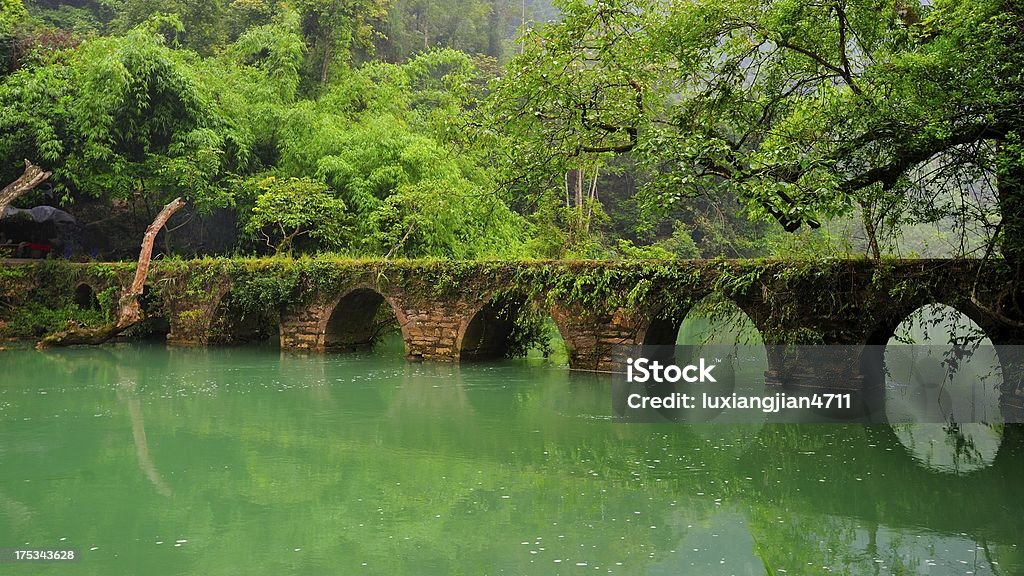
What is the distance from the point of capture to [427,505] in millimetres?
6301

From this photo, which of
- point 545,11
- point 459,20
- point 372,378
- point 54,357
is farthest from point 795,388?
point 545,11

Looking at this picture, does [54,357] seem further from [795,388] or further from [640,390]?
[795,388]

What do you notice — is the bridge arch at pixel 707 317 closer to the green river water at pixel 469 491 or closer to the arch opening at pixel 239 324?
the green river water at pixel 469 491

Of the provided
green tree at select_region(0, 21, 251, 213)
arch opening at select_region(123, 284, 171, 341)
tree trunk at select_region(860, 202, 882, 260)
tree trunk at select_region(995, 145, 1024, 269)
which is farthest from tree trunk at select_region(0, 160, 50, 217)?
tree trunk at select_region(995, 145, 1024, 269)

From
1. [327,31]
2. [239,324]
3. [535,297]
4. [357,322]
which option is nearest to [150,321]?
[239,324]

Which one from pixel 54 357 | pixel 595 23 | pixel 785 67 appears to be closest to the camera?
pixel 785 67

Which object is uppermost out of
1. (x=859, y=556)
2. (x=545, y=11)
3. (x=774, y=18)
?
(x=545, y=11)

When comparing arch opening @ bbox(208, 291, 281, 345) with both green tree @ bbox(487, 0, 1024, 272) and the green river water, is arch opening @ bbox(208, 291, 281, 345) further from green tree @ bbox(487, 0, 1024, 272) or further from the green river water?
green tree @ bbox(487, 0, 1024, 272)

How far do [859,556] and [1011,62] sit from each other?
4.13 metres

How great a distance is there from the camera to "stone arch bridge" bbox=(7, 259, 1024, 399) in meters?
10.5

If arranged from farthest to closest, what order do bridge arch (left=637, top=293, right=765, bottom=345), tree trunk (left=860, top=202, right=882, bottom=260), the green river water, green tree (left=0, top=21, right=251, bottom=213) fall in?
green tree (left=0, top=21, right=251, bottom=213), bridge arch (left=637, top=293, right=765, bottom=345), tree trunk (left=860, top=202, right=882, bottom=260), the green river water

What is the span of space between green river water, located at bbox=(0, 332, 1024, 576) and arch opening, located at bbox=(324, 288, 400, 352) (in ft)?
17.7

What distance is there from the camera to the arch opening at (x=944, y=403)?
834cm

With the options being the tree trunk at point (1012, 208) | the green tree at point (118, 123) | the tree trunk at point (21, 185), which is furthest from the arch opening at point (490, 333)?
the tree trunk at point (21, 185)
